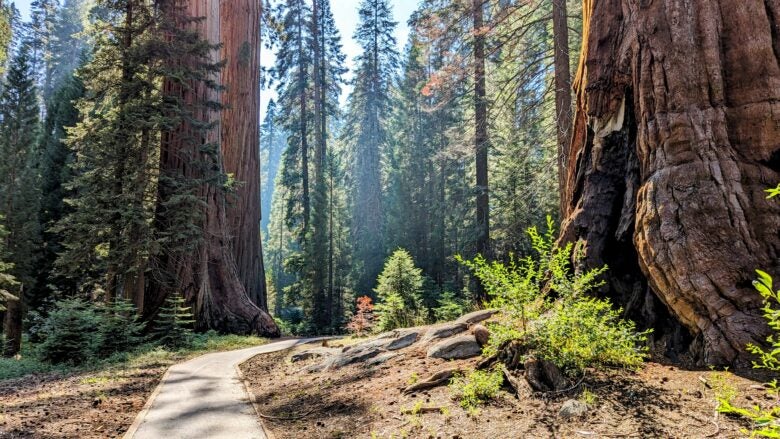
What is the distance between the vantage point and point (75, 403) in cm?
515

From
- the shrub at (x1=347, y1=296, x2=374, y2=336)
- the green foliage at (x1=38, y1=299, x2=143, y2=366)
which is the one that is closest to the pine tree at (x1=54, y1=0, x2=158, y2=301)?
the green foliage at (x1=38, y1=299, x2=143, y2=366)

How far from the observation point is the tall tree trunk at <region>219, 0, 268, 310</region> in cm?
1553

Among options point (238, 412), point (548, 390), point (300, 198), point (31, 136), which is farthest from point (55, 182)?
point (548, 390)

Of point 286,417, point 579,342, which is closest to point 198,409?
point 286,417

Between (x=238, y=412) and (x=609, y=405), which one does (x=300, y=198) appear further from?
(x=609, y=405)

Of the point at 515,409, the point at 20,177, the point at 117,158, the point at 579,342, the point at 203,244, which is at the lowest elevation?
the point at 515,409

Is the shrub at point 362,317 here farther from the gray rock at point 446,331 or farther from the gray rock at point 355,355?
the gray rock at point 446,331

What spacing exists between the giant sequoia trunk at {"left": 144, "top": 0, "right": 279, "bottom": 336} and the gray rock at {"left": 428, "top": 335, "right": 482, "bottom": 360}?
8303 millimetres

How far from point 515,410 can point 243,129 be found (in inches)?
609

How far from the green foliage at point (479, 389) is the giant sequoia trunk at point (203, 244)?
9.45 m

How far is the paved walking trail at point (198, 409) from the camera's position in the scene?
409 centimetres

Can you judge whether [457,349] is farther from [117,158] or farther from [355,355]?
[117,158]

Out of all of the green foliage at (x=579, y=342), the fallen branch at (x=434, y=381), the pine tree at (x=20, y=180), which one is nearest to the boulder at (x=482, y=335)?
the fallen branch at (x=434, y=381)

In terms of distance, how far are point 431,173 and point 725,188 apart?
3209 cm
